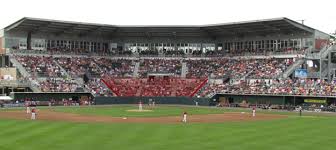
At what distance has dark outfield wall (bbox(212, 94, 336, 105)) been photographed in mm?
72863

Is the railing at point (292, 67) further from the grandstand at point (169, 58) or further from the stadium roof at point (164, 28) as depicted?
the stadium roof at point (164, 28)

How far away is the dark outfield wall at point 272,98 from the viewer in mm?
72863

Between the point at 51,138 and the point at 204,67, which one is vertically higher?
the point at 204,67

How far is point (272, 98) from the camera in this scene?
79.3m

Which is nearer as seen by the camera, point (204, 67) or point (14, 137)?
point (14, 137)

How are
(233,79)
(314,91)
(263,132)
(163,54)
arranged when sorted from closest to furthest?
(263,132), (314,91), (233,79), (163,54)

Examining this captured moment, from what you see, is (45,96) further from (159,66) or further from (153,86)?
(159,66)

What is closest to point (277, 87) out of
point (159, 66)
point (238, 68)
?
point (238, 68)

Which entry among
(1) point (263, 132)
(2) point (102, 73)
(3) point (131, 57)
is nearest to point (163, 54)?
(3) point (131, 57)

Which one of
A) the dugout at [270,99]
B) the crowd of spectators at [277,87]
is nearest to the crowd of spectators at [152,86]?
the crowd of spectators at [277,87]

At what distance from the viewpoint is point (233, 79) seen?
90938 mm

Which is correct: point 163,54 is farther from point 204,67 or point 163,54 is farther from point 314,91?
point 314,91

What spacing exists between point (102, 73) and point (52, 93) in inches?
585

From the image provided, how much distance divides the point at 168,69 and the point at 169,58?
4.44 metres
